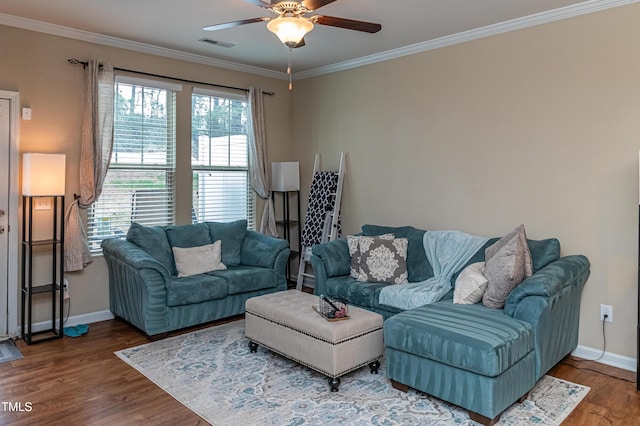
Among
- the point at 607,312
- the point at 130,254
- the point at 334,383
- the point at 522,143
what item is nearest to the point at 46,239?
the point at 130,254

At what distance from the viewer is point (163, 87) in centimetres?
491

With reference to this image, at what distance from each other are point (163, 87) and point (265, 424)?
143 inches

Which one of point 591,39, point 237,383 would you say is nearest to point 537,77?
A: point 591,39

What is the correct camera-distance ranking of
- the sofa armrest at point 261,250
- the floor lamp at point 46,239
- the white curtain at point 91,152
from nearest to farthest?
the floor lamp at point 46,239 → the white curtain at point 91,152 → the sofa armrest at point 261,250

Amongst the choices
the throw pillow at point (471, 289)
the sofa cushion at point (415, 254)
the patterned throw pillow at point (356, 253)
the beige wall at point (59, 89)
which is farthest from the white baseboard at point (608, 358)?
the beige wall at point (59, 89)

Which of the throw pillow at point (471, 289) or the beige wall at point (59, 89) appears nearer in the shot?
the throw pillow at point (471, 289)

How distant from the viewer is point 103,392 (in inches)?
121

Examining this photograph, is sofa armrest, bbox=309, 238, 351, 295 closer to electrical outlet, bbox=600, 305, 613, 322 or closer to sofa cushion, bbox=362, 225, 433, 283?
sofa cushion, bbox=362, 225, 433, 283

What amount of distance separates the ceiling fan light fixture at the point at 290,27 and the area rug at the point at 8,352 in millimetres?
3162

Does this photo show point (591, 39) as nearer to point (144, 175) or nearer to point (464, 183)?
point (464, 183)

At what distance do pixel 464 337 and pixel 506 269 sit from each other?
77 cm

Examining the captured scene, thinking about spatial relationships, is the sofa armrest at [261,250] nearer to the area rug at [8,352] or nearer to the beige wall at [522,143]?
the beige wall at [522,143]

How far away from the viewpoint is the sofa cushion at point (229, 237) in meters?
5.01

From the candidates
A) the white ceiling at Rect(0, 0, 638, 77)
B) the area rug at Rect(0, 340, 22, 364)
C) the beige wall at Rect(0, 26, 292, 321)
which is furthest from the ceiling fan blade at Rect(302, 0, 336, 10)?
the area rug at Rect(0, 340, 22, 364)
